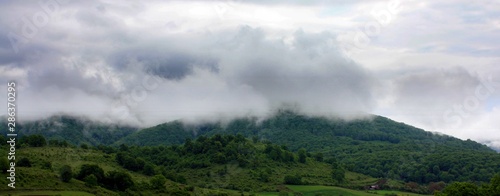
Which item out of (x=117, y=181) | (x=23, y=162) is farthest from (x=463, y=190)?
(x=23, y=162)

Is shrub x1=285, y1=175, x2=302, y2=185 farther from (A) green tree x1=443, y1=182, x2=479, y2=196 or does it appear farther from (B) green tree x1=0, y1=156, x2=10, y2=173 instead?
(B) green tree x1=0, y1=156, x2=10, y2=173

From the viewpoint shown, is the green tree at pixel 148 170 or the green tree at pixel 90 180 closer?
the green tree at pixel 90 180

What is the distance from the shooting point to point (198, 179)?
15750cm

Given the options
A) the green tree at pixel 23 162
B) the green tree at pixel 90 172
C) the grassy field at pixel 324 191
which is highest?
the green tree at pixel 23 162

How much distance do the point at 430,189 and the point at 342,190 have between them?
37.2 m

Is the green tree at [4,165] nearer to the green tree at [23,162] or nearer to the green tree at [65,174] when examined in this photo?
the green tree at [65,174]

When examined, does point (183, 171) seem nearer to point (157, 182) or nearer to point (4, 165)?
point (157, 182)

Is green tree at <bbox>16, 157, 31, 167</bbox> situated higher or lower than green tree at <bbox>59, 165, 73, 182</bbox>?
higher

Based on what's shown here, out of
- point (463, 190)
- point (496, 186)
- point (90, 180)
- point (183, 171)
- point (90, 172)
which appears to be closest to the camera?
point (90, 180)

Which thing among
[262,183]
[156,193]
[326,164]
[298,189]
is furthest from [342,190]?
[156,193]

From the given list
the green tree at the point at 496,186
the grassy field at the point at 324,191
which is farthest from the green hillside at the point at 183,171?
the green tree at the point at 496,186

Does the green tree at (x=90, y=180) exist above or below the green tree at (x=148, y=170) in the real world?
below

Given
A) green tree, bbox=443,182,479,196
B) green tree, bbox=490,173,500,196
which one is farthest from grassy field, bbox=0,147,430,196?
green tree, bbox=490,173,500,196

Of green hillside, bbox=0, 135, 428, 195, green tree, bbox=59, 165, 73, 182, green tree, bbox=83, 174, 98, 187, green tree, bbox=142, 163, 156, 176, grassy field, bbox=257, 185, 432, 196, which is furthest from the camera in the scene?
grassy field, bbox=257, 185, 432, 196
